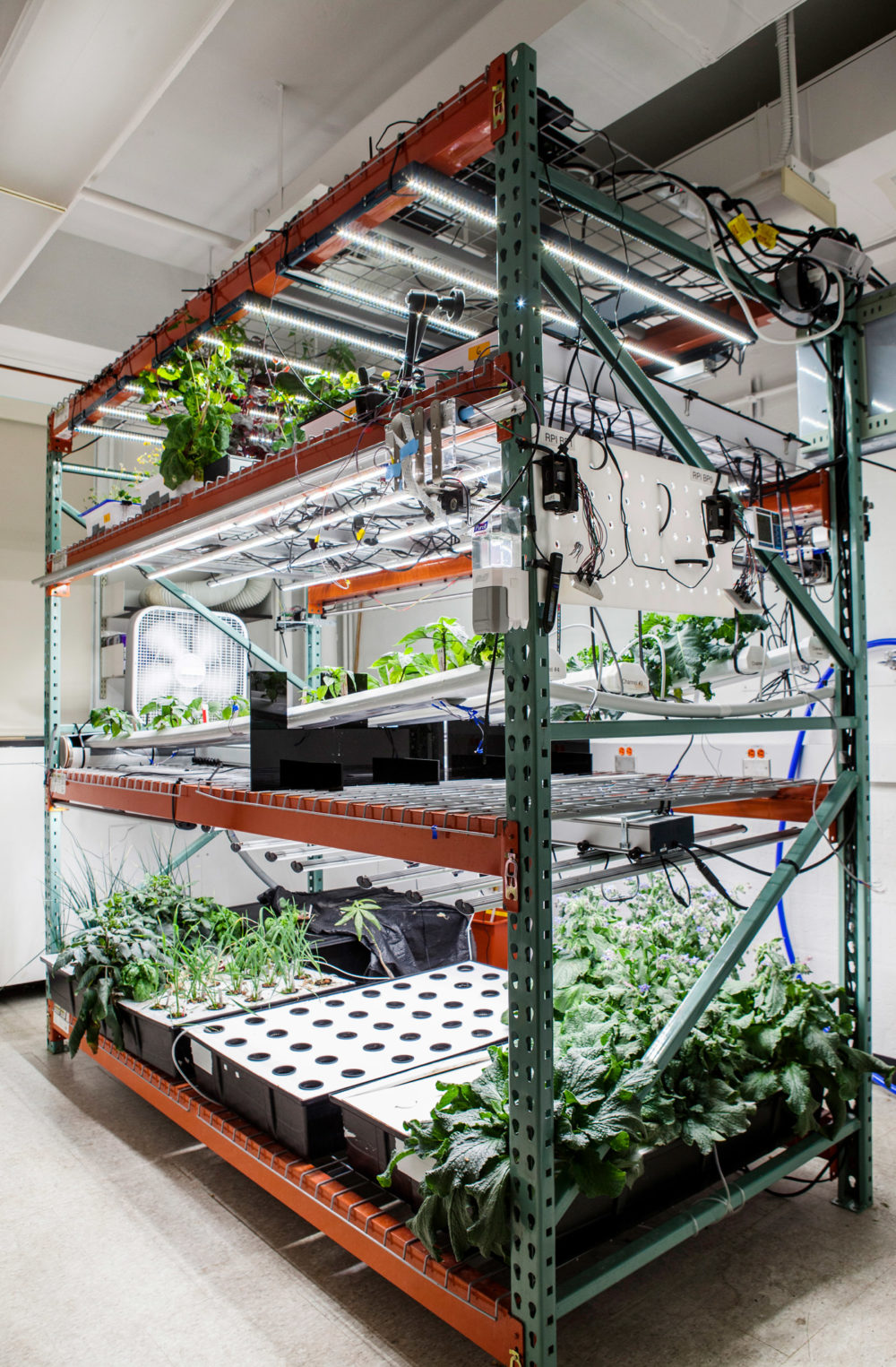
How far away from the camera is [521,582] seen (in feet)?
4.94

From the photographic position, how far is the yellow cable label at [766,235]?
212cm

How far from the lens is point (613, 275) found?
2.52 meters

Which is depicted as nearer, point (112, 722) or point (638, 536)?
point (638, 536)

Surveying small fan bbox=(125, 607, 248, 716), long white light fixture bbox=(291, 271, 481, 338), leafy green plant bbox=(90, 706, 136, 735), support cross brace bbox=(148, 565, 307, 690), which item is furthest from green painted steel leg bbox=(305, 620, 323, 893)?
long white light fixture bbox=(291, 271, 481, 338)

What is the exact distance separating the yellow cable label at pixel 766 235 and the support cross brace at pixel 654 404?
0.50 m

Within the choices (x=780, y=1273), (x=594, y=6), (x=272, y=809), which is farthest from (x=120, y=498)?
(x=780, y=1273)

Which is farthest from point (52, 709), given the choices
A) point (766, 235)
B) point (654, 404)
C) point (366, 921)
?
point (766, 235)

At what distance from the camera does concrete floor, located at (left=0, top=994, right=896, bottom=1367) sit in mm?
1775

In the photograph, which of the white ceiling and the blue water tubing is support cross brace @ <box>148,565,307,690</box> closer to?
the white ceiling

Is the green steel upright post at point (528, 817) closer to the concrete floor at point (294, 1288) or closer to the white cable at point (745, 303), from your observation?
the concrete floor at point (294, 1288)

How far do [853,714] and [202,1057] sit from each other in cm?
216

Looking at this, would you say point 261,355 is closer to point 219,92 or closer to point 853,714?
point 219,92

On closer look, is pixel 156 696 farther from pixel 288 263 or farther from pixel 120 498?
pixel 288 263

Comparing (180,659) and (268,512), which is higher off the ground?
(268,512)
